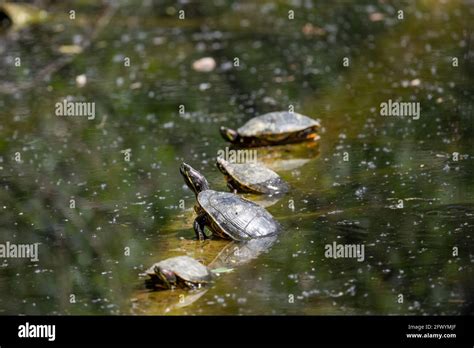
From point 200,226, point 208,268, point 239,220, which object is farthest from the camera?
point 200,226

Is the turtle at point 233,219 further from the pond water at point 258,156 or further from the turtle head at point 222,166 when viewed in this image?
the turtle head at point 222,166

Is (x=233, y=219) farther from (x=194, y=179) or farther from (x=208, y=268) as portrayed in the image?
(x=194, y=179)

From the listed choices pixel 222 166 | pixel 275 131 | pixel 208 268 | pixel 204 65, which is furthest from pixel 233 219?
pixel 204 65

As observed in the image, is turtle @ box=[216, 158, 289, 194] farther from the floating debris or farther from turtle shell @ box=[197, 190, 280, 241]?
the floating debris

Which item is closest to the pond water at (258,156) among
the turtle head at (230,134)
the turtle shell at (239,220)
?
the turtle shell at (239,220)

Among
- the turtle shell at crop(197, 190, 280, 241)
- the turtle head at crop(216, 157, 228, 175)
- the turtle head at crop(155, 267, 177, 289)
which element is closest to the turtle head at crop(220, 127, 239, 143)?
the turtle head at crop(216, 157, 228, 175)
